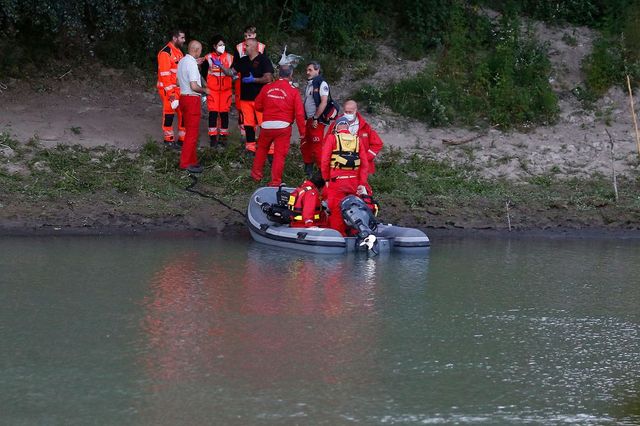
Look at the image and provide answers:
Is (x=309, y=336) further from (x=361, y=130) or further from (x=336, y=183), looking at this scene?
(x=361, y=130)

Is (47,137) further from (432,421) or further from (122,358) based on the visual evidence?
(432,421)

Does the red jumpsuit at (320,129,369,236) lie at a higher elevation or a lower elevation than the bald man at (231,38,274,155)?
lower

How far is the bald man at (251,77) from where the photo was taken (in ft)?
59.8

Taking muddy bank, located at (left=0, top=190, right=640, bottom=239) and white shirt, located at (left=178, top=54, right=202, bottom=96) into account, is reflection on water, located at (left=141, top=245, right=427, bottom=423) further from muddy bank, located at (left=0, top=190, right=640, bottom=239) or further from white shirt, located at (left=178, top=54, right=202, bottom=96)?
white shirt, located at (left=178, top=54, right=202, bottom=96)

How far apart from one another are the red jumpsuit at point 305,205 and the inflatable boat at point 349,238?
→ 0.67 ft

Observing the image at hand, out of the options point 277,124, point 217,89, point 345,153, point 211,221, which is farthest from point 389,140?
point 345,153

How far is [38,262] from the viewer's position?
1352 cm

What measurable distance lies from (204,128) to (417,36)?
5465 mm

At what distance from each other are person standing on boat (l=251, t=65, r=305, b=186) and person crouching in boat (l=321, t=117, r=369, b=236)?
1.77 metres

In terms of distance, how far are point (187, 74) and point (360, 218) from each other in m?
4.28

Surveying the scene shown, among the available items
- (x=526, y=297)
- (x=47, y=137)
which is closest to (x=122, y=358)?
(x=526, y=297)

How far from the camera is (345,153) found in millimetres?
15156

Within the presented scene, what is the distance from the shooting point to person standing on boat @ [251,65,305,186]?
A: 17.0 m

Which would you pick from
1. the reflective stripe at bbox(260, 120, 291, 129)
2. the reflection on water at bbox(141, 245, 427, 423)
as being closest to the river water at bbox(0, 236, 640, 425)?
the reflection on water at bbox(141, 245, 427, 423)
